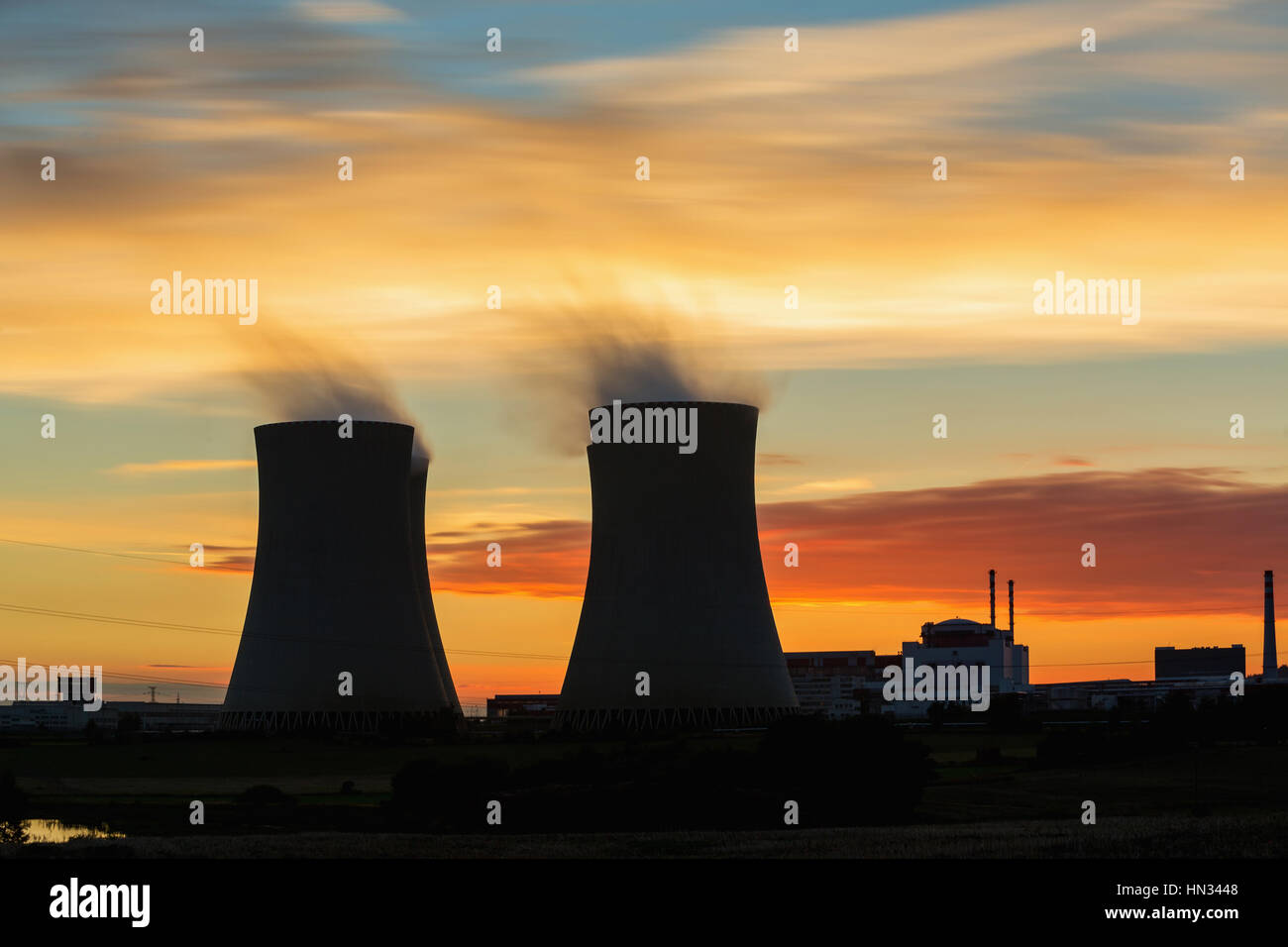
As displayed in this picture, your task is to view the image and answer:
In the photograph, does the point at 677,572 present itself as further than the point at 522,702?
No

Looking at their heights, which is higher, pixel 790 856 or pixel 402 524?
pixel 402 524

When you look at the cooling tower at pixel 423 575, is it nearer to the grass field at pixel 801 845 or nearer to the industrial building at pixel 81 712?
the grass field at pixel 801 845

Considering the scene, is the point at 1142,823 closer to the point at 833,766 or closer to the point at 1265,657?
the point at 833,766

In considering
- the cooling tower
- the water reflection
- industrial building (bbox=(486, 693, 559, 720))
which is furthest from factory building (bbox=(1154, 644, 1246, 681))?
the water reflection

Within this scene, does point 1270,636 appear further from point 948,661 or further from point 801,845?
point 801,845

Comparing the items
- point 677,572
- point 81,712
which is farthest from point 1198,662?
point 677,572

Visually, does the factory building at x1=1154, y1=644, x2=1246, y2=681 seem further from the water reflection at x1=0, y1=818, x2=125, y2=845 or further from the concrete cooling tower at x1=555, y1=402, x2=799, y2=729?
the water reflection at x1=0, y1=818, x2=125, y2=845

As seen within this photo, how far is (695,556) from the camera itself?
38.4 m

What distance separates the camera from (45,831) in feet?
89.7

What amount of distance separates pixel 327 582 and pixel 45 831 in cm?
1509

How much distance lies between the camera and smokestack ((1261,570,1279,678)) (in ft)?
302

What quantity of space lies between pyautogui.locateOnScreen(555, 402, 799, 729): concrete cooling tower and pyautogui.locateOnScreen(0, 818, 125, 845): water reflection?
1422 cm

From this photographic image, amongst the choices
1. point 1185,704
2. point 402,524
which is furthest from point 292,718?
point 1185,704

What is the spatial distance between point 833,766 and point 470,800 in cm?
657
